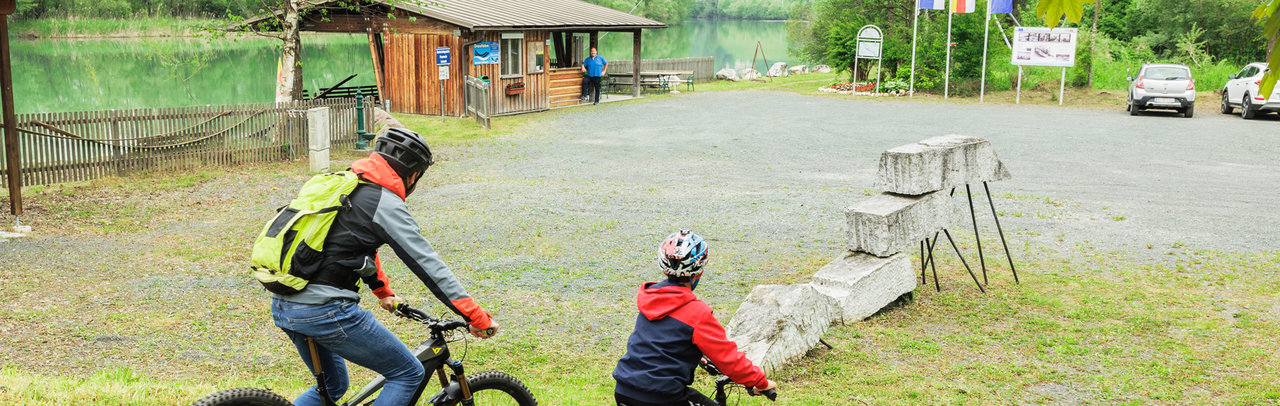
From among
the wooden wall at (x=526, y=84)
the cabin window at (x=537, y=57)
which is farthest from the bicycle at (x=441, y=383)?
the cabin window at (x=537, y=57)

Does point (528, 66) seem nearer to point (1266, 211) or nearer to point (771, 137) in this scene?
point (771, 137)

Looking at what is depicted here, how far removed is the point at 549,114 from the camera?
25.5 m

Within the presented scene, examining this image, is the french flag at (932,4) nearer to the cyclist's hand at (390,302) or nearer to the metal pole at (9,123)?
the metal pole at (9,123)

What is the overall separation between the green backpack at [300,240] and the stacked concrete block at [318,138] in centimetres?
1233

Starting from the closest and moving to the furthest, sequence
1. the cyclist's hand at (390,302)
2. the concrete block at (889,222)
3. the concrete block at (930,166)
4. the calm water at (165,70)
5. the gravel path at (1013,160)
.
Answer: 1. the cyclist's hand at (390,302)
2. the concrete block at (889,222)
3. the concrete block at (930,166)
4. the gravel path at (1013,160)
5. the calm water at (165,70)

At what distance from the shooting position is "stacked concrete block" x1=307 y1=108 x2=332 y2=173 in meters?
15.3

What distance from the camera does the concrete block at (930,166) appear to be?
7836 millimetres

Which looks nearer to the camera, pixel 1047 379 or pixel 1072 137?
pixel 1047 379

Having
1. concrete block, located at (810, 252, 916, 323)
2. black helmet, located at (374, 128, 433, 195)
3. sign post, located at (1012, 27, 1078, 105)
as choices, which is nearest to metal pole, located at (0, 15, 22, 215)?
concrete block, located at (810, 252, 916, 323)

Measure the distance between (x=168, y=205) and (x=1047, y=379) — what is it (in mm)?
10501

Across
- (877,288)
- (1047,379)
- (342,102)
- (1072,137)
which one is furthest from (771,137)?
(1047,379)

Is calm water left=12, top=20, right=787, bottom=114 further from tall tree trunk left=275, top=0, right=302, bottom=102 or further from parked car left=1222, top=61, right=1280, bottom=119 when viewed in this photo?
parked car left=1222, top=61, right=1280, bottom=119

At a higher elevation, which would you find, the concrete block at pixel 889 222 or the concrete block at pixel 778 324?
the concrete block at pixel 889 222

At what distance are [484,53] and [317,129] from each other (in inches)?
361
